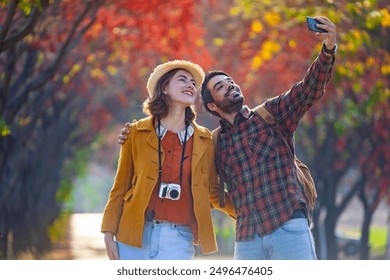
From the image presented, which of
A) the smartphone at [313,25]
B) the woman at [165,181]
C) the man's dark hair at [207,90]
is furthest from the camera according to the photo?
the man's dark hair at [207,90]

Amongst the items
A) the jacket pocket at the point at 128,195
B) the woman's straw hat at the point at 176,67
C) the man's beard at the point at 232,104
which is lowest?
the jacket pocket at the point at 128,195

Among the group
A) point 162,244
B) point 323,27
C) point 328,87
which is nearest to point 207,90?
point 323,27

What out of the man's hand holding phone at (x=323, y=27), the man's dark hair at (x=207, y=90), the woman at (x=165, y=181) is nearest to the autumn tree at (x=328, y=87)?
the man's dark hair at (x=207, y=90)

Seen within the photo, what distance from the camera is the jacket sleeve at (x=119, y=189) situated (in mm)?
9141

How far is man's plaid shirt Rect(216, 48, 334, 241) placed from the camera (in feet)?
29.7

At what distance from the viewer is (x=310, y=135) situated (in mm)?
32969

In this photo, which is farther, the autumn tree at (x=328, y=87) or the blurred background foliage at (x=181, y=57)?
the autumn tree at (x=328, y=87)

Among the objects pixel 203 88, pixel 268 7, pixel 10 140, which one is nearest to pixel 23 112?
pixel 10 140

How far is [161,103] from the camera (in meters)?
9.30

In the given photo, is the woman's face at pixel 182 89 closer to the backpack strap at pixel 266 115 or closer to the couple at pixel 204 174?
the couple at pixel 204 174

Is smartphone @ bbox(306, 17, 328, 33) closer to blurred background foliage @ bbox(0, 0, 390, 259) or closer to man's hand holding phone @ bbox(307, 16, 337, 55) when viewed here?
man's hand holding phone @ bbox(307, 16, 337, 55)

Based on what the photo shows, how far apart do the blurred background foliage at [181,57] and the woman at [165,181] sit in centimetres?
622

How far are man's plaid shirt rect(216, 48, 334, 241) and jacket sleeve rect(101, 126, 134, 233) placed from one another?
0.66m

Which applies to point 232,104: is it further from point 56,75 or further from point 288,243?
point 56,75
